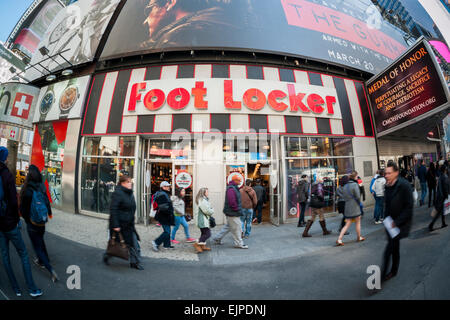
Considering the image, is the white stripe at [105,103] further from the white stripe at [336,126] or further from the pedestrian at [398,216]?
the white stripe at [336,126]

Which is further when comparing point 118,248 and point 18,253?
point 118,248

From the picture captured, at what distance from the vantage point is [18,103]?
887cm

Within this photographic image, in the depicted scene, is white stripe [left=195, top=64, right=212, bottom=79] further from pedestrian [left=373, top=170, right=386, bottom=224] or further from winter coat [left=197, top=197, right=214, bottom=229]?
pedestrian [left=373, top=170, right=386, bottom=224]

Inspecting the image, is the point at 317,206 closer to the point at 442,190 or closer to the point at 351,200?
the point at 351,200

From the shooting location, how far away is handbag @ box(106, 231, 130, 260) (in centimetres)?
280

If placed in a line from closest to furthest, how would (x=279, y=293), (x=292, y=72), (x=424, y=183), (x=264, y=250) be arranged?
(x=279, y=293) < (x=264, y=250) < (x=424, y=183) < (x=292, y=72)

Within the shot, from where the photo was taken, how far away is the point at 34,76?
30.7 feet

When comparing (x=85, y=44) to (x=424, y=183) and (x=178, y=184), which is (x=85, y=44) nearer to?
(x=178, y=184)

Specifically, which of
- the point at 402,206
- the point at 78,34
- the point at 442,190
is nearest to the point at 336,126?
the point at 442,190

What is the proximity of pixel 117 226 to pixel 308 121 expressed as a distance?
25.1 ft

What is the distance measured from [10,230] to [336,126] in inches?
390

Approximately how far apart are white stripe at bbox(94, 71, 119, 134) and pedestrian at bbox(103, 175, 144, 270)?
19.0ft

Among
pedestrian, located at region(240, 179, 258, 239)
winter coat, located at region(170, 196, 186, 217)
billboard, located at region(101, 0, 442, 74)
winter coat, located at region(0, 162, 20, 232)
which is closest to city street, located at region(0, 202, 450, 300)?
winter coat, located at region(0, 162, 20, 232)
